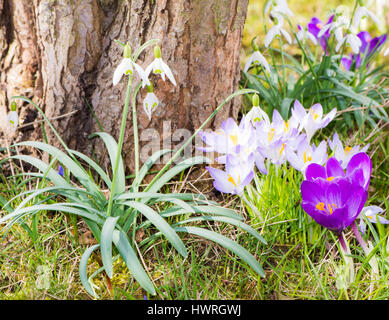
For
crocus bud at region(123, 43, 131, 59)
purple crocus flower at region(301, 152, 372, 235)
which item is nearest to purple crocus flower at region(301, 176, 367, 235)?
purple crocus flower at region(301, 152, 372, 235)

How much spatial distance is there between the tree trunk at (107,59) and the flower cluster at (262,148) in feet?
1.13

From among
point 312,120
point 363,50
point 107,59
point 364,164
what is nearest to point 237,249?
point 364,164

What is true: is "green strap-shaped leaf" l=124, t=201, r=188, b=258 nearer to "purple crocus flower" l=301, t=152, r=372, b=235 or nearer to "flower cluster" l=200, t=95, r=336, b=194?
"flower cluster" l=200, t=95, r=336, b=194

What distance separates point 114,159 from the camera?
202 centimetres

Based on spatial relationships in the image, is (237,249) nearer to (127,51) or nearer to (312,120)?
(312,120)

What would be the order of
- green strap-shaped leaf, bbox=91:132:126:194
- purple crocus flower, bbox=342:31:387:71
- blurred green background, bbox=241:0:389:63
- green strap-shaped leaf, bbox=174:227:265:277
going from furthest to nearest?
blurred green background, bbox=241:0:389:63
purple crocus flower, bbox=342:31:387:71
green strap-shaped leaf, bbox=91:132:126:194
green strap-shaped leaf, bbox=174:227:265:277

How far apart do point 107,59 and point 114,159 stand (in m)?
0.52

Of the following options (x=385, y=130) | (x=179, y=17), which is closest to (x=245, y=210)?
(x=179, y=17)

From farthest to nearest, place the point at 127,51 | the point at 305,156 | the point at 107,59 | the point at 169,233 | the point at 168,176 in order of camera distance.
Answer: the point at 107,59
the point at 168,176
the point at 305,156
the point at 169,233
the point at 127,51

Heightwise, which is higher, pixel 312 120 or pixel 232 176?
pixel 312 120

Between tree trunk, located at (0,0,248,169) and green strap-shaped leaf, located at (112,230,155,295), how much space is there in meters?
0.67

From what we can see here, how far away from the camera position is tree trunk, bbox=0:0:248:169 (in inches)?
82.8

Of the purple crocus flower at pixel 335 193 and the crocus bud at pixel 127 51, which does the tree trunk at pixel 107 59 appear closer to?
the crocus bud at pixel 127 51

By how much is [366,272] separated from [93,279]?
1.03 m
